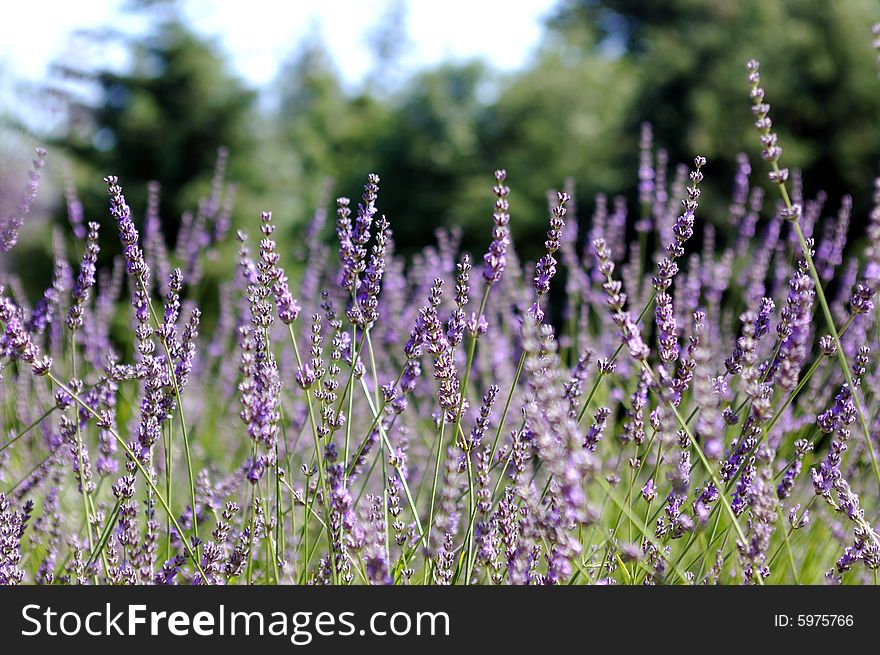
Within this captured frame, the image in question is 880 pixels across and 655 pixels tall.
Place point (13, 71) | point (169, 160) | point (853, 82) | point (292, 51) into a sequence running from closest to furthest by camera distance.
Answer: point (853, 82)
point (169, 160)
point (13, 71)
point (292, 51)

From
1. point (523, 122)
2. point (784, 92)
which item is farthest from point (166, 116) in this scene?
point (784, 92)

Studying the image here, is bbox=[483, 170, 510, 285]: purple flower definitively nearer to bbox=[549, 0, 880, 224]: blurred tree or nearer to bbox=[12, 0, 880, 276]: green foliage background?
bbox=[12, 0, 880, 276]: green foliage background

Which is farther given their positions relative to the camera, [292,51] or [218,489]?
[292,51]

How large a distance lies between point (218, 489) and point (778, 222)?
3.09 meters

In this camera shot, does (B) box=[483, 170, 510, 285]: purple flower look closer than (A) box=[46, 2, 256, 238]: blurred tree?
Yes

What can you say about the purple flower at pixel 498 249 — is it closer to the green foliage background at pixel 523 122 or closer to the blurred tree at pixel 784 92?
the green foliage background at pixel 523 122

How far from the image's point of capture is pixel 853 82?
830 centimetres

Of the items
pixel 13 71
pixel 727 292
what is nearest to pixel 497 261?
pixel 727 292

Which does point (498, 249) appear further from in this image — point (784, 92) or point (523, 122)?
point (523, 122)

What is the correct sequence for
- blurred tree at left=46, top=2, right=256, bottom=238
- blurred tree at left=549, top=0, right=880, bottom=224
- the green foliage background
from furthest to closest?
blurred tree at left=46, top=2, right=256, bottom=238
the green foliage background
blurred tree at left=549, top=0, right=880, bottom=224

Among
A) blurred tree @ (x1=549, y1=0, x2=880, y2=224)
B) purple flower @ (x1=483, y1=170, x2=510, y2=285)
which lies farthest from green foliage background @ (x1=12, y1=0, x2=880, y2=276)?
purple flower @ (x1=483, y1=170, x2=510, y2=285)

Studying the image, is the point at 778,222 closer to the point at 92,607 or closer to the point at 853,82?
the point at 92,607

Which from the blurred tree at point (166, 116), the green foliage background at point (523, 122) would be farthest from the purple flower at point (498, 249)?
the blurred tree at point (166, 116)

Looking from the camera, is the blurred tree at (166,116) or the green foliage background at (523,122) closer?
the green foliage background at (523,122)
